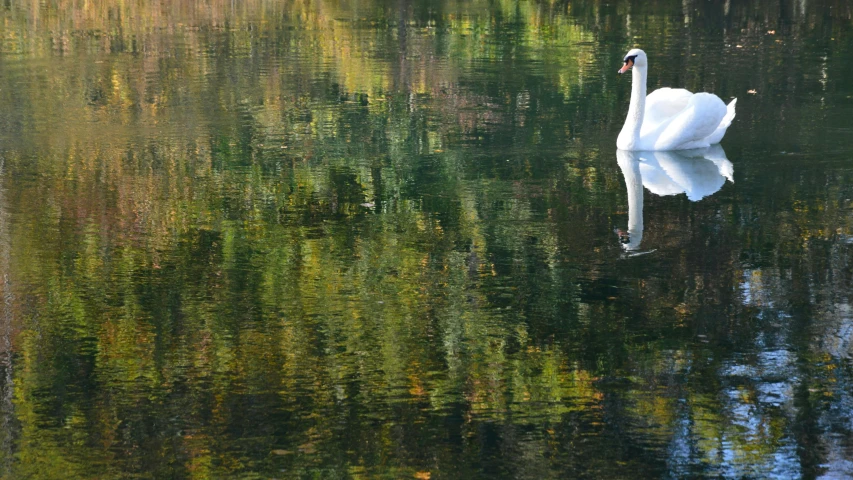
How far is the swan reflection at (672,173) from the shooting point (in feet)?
35.0

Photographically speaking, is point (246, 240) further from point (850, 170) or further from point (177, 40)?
point (177, 40)

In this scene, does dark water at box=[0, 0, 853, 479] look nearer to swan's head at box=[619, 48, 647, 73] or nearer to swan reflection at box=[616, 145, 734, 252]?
swan reflection at box=[616, 145, 734, 252]

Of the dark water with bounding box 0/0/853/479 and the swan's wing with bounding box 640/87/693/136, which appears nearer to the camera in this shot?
the dark water with bounding box 0/0/853/479

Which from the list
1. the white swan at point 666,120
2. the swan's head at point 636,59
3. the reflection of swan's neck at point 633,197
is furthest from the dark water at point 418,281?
the swan's head at point 636,59

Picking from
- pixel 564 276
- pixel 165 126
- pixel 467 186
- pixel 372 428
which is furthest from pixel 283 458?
pixel 165 126

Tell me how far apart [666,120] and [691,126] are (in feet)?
1.41

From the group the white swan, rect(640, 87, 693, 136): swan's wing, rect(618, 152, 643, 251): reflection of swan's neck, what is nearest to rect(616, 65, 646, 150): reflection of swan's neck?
the white swan

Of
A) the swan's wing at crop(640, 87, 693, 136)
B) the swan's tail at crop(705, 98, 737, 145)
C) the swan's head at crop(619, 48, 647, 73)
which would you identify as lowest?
the swan's tail at crop(705, 98, 737, 145)

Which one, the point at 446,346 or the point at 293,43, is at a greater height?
the point at 293,43

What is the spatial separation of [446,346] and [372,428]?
1.21 metres

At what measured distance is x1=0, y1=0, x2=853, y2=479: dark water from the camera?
18.9ft

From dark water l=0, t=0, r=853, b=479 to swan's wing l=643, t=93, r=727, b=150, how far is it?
28 centimetres

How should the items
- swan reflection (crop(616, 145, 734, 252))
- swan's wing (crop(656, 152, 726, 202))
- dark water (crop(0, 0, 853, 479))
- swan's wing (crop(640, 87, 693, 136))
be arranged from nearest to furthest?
1. dark water (crop(0, 0, 853, 479))
2. swan reflection (crop(616, 145, 734, 252))
3. swan's wing (crop(656, 152, 726, 202))
4. swan's wing (crop(640, 87, 693, 136))

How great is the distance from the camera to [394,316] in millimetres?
7465
